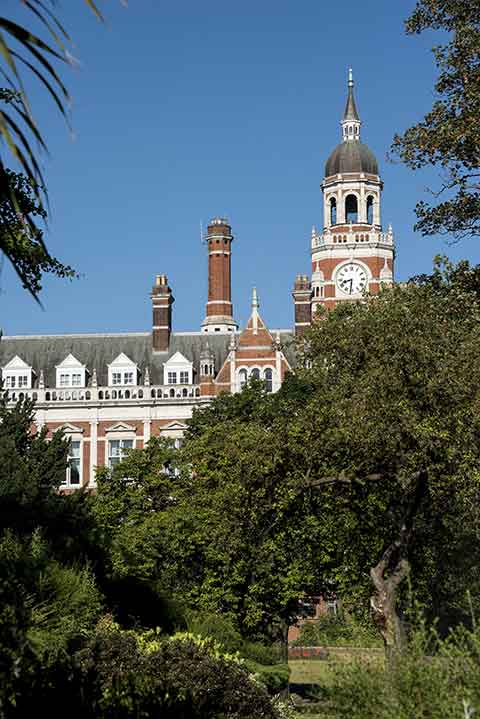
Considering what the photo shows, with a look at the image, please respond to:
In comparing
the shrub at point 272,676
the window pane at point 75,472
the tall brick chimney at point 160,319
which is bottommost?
the shrub at point 272,676

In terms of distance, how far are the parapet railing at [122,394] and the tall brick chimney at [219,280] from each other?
7.69 m

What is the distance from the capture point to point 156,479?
4112 cm

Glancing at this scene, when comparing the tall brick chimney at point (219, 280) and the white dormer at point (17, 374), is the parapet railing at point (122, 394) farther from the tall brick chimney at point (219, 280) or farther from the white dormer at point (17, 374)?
A: the tall brick chimney at point (219, 280)

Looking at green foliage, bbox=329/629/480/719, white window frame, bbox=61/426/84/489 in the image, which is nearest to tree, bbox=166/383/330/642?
green foliage, bbox=329/629/480/719

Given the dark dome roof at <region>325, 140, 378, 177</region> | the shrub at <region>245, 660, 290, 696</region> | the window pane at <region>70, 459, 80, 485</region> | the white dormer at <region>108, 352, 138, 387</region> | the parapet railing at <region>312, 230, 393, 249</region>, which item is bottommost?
the shrub at <region>245, 660, 290, 696</region>

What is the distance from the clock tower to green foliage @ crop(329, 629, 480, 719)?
59.6 meters

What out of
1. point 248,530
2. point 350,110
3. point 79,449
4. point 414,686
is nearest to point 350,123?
point 350,110

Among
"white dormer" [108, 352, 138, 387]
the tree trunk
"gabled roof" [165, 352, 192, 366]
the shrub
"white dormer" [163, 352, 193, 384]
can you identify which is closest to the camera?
the tree trunk

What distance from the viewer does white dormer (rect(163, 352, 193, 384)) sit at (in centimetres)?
6819

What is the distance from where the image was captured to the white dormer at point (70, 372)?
68.4 m

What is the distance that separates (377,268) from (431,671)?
62930 mm

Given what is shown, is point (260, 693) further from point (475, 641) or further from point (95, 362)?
point (95, 362)

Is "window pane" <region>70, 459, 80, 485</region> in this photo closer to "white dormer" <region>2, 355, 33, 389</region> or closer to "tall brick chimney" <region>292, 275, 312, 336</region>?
"white dormer" <region>2, 355, 33, 389</region>

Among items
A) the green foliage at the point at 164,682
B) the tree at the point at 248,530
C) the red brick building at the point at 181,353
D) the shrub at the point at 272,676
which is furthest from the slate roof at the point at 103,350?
the green foliage at the point at 164,682
